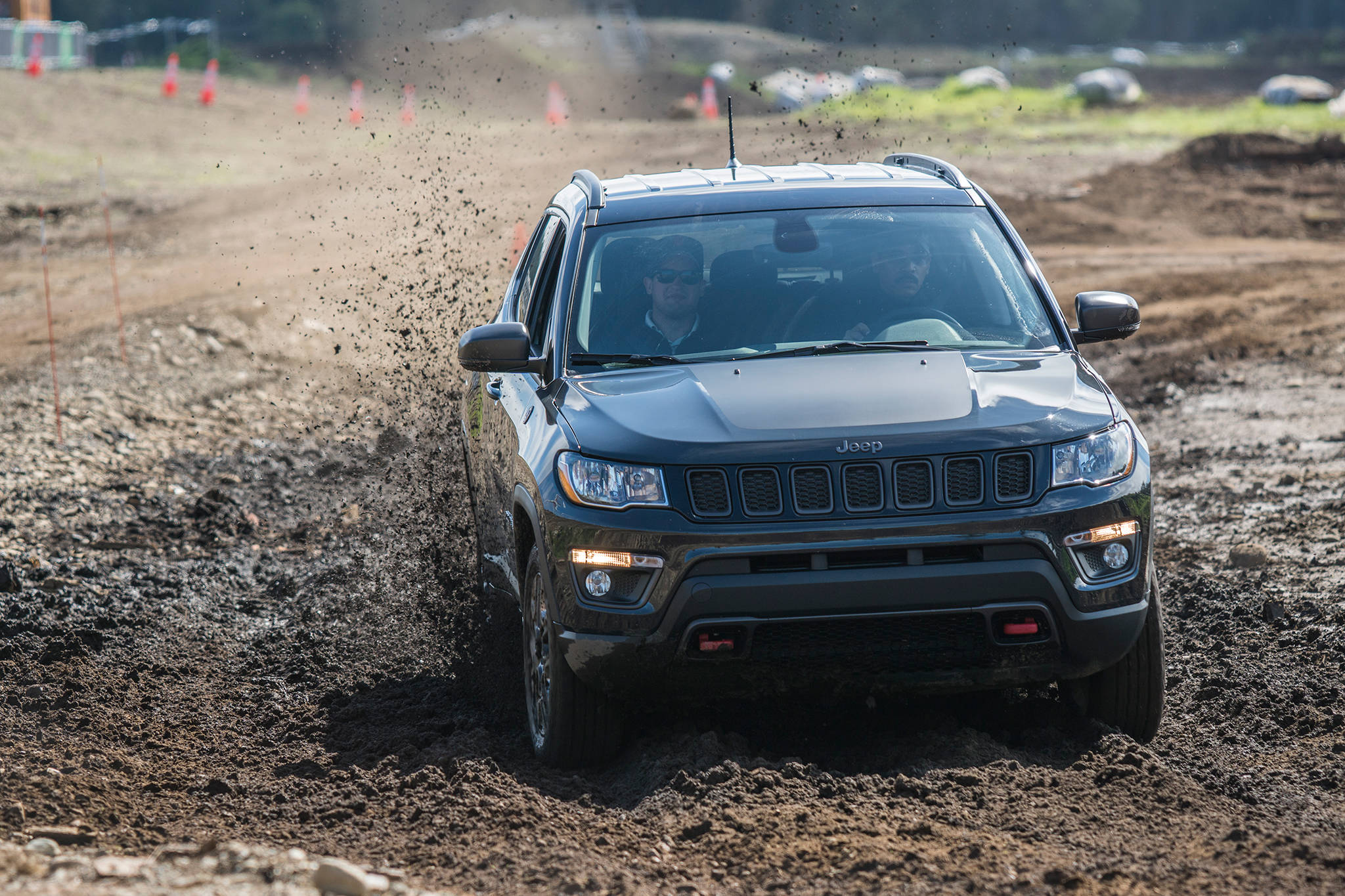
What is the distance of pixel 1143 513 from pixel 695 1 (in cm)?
8164

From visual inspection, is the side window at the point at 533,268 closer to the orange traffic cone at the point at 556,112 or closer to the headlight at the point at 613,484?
the headlight at the point at 613,484

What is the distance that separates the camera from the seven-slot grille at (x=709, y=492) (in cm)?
482

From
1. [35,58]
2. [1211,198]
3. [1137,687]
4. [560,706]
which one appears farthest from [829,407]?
[35,58]

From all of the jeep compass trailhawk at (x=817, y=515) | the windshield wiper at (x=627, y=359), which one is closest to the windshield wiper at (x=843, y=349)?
the jeep compass trailhawk at (x=817, y=515)

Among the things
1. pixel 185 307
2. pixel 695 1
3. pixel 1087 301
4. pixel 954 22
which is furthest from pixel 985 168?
pixel 954 22

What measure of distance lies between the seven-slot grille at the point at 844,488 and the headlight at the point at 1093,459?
149mm

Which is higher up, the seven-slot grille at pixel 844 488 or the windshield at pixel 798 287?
the windshield at pixel 798 287

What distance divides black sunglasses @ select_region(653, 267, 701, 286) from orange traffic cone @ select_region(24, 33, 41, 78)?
1424 inches

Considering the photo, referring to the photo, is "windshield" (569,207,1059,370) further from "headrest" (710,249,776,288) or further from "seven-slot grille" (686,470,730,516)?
"seven-slot grille" (686,470,730,516)

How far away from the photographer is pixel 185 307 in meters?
16.3

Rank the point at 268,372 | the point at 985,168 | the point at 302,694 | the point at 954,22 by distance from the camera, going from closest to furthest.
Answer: the point at 302,694, the point at 268,372, the point at 985,168, the point at 954,22

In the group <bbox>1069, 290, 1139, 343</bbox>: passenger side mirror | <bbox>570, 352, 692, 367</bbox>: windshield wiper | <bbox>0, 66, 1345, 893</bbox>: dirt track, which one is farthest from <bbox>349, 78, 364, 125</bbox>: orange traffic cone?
<bbox>1069, 290, 1139, 343</bbox>: passenger side mirror

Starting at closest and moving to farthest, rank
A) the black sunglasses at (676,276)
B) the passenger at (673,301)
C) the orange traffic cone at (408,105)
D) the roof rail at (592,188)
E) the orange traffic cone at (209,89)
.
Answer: the passenger at (673,301), the black sunglasses at (676,276), the roof rail at (592,188), the orange traffic cone at (408,105), the orange traffic cone at (209,89)

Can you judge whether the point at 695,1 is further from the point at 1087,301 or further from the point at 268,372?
the point at 1087,301
